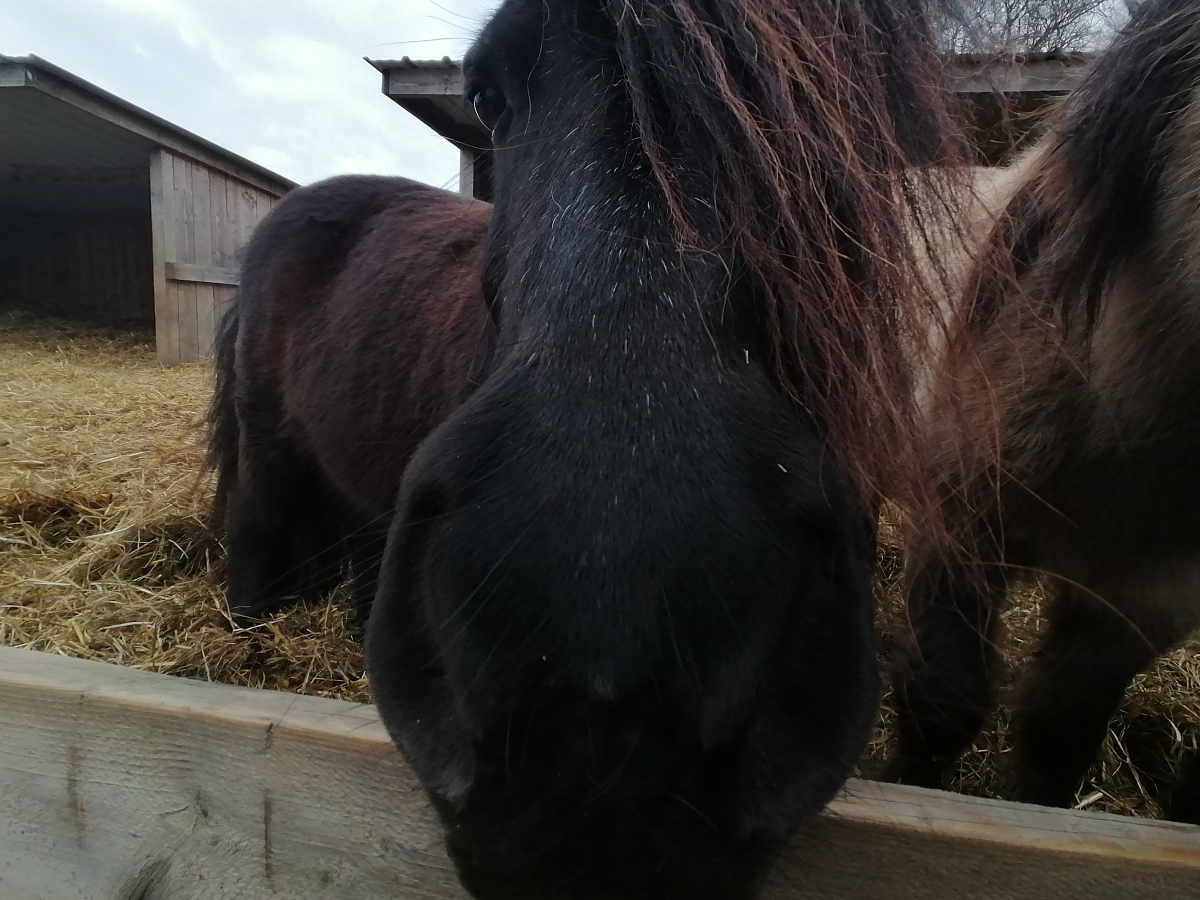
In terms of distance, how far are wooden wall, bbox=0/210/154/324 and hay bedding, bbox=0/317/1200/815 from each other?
8386 mm

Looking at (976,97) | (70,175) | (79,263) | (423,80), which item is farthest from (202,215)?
(976,97)

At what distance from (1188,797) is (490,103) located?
200 centimetres

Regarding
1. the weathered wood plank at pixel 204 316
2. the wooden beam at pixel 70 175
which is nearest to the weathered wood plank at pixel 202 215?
the weathered wood plank at pixel 204 316

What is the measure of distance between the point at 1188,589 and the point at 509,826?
59.3 inches

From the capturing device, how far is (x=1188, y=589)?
152 centimetres

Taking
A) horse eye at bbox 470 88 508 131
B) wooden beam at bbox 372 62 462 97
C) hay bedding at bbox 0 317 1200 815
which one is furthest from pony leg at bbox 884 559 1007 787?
wooden beam at bbox 372 62 462 97

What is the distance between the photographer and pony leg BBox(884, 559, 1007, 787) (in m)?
1.73

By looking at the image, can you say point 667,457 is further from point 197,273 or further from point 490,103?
point 197,273

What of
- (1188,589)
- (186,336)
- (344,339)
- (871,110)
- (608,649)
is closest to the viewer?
(608,649)

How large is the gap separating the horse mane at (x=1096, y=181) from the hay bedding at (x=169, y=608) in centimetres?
86

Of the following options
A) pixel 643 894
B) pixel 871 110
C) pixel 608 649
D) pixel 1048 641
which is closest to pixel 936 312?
pixel 871 110

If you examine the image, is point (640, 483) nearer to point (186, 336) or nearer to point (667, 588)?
point (667, 588)

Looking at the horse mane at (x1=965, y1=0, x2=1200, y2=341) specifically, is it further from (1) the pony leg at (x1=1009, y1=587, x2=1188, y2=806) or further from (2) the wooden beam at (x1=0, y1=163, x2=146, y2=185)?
(2) the wooden beam at (x1=0, y1=163, x2=146, y2=185)

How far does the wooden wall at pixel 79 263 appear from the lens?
11180 mm
